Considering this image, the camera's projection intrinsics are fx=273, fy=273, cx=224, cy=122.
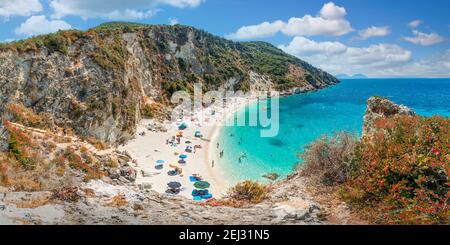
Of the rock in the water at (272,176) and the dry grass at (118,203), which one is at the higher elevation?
the dry grass at (118,203)

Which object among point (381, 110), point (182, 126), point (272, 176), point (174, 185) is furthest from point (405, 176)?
point (182, 126)

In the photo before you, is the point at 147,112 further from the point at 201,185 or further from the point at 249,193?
the point at 249,193

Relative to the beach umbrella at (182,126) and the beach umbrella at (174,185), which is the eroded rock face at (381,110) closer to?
the beach umbrella at (174,185)

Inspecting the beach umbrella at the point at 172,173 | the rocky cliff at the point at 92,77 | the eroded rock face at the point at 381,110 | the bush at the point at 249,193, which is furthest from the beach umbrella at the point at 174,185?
the eroded rock face at the point at 381,110

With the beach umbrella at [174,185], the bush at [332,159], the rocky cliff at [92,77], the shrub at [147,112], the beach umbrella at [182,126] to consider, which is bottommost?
the beach umbrella at [174,185]

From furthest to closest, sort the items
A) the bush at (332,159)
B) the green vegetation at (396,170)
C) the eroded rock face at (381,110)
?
the eroded rock face at (381,110) → the bush at (332,159) → the green vegetation at (396,170)

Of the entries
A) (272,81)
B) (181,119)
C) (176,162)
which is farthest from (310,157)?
(272,81)
